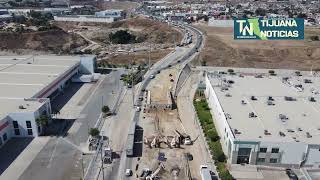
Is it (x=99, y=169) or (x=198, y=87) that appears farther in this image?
(x=198, y=87)

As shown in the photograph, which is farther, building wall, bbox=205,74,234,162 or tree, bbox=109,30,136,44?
tree, bbox=109,30,136,44

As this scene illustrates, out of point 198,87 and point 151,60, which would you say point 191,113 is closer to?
point 198,87

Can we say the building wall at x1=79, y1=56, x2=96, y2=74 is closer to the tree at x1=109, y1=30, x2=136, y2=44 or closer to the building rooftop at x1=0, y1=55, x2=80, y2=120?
the building rooftop at x1=0, y1=55, x2=80, y2=120

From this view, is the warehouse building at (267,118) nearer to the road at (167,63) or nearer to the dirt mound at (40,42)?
the road at (167,63)

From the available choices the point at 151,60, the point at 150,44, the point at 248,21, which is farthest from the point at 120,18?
the point at 248,21

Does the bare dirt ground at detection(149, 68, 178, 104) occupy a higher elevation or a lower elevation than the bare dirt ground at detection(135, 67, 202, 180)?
higher

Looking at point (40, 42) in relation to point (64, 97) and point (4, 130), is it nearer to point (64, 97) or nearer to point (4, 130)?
point (64, 97)

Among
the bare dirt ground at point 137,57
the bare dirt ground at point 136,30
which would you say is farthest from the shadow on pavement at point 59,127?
the bare dirt ground at point 136,30

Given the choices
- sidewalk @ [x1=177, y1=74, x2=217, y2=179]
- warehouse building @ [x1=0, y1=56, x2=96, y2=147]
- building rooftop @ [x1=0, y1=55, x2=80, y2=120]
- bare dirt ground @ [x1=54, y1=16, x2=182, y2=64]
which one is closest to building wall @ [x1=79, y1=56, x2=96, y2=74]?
warehouse building @ [x1=0, y1=56, x2=96, y2=147]
